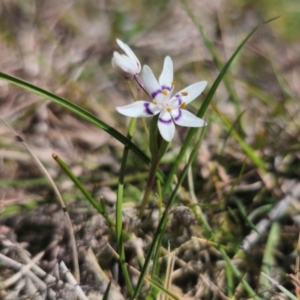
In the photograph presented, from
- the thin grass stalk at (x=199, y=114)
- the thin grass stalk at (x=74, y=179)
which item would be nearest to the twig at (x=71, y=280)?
the thin grass stalk at (x=74, y=179)

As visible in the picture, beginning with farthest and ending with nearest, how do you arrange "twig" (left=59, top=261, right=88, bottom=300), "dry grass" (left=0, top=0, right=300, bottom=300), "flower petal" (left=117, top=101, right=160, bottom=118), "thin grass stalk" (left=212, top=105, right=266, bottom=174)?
"thin grass stalk" (left=212, top=105, right=266, bottom=174) → "dry grass" (left=0, top=0, right=300, bottom=300) → "twig" (left=59, top=261, right=88, bottom=300) → "flower petal" (left=117, top=101, right=160, bottom=118)

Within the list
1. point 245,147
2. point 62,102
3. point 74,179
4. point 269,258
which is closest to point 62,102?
point 62,102

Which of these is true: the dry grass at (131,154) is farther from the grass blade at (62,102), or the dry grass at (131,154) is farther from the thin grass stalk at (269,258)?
the grass blade at (62,102)

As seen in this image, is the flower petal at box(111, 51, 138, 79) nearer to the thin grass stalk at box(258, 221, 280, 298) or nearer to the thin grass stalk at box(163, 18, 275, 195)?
the thin grass stalk at box(163, 18, 275, 195)

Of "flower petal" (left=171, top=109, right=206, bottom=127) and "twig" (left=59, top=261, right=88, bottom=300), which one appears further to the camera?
"twig" (left=59, top=261, right=88, bottom=300)

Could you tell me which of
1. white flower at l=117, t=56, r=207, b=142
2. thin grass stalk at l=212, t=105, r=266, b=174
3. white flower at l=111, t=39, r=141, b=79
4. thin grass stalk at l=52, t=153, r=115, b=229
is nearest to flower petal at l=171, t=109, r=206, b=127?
white flower at l=117, t=56, r=207, b=142

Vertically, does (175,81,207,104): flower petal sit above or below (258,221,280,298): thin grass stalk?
above

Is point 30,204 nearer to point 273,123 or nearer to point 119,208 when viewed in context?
point 119,208
